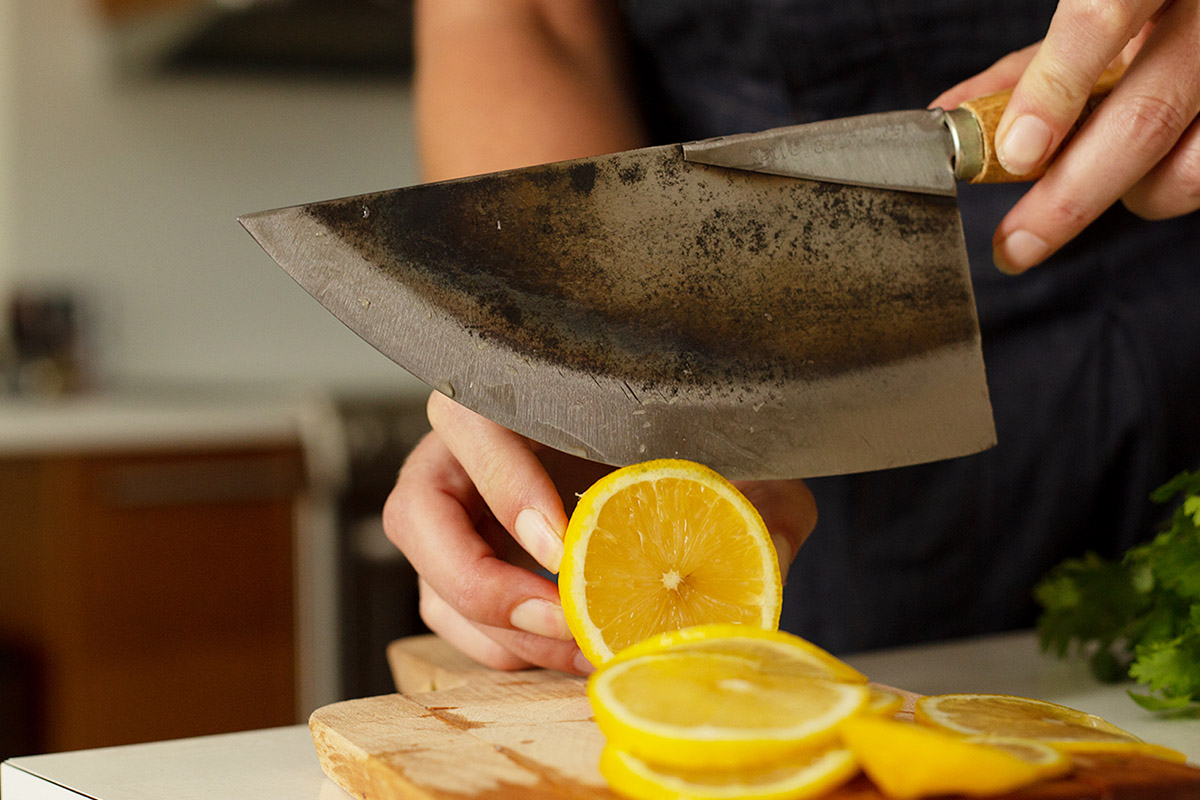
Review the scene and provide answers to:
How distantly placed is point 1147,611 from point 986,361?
35 cm

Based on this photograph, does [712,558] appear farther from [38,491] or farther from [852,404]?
[38,491]

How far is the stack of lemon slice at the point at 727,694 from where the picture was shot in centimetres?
50

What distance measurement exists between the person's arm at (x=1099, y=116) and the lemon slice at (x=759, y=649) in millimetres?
375

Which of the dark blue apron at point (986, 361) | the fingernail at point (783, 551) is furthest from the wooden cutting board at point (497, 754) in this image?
the dark blue apron at point (986, 361)

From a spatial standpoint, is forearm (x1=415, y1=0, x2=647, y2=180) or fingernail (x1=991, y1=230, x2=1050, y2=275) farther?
forearm (x1=415, y1=0, x2=647, y2=180)

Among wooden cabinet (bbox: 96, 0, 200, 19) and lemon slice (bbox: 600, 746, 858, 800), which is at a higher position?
wooden cabinet (bbox: 96, 0, 200, 19)

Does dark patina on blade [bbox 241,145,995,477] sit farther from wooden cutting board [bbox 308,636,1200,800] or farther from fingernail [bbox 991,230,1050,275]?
wooden cutting board [bbox 308,636,1200,800]

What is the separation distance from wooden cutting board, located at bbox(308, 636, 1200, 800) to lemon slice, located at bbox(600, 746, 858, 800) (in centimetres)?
2

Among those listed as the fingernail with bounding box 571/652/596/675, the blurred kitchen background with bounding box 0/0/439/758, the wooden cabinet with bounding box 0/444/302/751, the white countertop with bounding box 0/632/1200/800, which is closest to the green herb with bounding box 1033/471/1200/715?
the white countertop with bounding box 0/632/1200/800

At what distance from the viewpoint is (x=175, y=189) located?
2.96 metres

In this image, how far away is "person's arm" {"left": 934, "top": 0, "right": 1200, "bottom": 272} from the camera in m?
0.69

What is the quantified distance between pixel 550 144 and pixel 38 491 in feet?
5.61

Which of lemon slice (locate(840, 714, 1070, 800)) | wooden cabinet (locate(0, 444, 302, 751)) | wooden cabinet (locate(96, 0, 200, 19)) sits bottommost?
wooden cabinet (locate(0, 444, 302, 751))

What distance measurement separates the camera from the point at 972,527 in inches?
45.8
